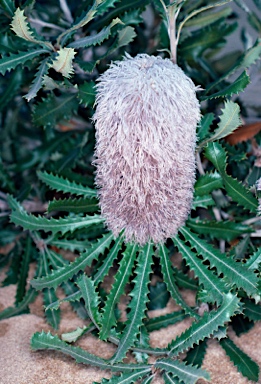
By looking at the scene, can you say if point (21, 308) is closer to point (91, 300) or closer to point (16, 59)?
point (91, 300)

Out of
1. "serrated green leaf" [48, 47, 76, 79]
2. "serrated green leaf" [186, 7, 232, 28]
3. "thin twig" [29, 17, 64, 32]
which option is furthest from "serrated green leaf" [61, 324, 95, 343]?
"serrated green leaf" [186, 7, 232, 28]

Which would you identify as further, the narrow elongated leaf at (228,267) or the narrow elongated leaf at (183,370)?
the narrow elongated leaf at (228,267)

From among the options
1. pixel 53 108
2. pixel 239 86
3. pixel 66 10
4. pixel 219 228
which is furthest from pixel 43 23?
pixel 219 228

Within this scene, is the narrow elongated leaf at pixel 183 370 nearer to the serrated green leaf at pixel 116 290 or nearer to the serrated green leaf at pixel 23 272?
the serrated green leaf at pixel 116 290

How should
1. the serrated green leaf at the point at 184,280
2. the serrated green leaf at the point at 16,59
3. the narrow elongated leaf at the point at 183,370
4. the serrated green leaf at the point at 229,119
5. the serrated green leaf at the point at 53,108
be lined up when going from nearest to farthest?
the narrow elongated leaf at the point at 183,370
the serrated green leaf at the point at 229,119
the serrated green leaf at the point at 16,59
the serrated green leaf at the point at 184,280
the serrated green leaf at the point at 53,108

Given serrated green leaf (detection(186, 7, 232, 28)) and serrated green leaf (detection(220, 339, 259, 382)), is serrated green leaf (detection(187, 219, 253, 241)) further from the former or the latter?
serrated green leaf (detection(186, 7, 232, 28))

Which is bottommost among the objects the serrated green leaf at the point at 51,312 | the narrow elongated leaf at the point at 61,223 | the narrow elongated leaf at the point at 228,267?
the serrated green leaf at the point at 51,312

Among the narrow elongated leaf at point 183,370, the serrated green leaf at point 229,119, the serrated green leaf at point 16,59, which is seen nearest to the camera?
the narrow elongated leaf at point 183,370

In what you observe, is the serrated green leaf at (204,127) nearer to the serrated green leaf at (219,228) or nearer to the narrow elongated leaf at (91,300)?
the serrated green leaf at (219,228)

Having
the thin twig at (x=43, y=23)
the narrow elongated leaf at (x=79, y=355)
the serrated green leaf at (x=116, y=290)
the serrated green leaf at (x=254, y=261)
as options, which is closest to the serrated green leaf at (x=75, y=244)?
the serrated green leaf at (x=116, y=290)

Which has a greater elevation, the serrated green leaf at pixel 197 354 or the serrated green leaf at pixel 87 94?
the serrated green leaf at pixel 87 94
